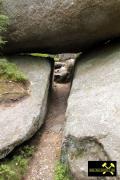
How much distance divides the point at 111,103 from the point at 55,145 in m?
1.42

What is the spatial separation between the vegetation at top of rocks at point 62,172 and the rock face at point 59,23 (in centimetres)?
357

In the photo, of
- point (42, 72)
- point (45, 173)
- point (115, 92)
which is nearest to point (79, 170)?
point (45, 173)

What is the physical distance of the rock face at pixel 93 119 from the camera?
5797 millimetres

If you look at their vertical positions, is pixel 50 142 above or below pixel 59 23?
below

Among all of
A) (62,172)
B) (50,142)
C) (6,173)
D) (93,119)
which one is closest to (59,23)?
(50,142)

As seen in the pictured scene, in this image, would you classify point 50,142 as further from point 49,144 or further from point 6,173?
point 6,173

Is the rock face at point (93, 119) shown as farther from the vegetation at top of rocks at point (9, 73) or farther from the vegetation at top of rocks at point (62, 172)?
the vegetation at top of rocks at point (9, 73)

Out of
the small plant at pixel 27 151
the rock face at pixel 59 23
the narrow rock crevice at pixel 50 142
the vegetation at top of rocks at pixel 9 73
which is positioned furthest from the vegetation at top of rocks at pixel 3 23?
the small plant at pixel 27 151

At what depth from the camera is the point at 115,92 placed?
689 cm

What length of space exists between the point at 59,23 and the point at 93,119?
9.88ft

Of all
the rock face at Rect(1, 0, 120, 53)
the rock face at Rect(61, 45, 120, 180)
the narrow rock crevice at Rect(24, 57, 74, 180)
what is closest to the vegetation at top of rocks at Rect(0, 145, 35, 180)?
the narrow rock crevice at Rect(24, 57, 74, 180)

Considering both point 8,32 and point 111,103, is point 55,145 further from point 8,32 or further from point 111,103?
point 8,32

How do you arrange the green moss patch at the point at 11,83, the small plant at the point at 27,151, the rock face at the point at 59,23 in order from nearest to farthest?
the small plant at the point at 27,151
the green moss patch at the point at 11,83
the rock face at the point at 59,23

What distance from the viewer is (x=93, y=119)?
634 centimetres
